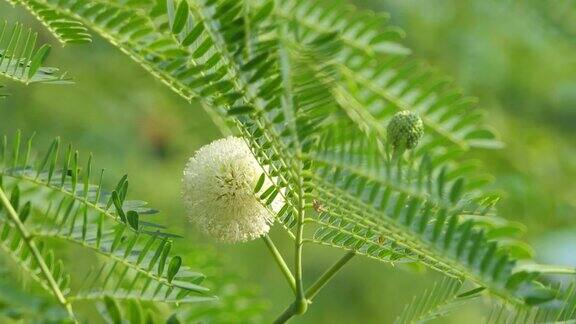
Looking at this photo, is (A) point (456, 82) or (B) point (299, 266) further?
(A) point (456, 82)

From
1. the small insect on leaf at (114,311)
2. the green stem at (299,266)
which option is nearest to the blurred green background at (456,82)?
→ the green stem at (299,266)

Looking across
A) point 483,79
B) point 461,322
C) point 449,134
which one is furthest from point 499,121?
point 449,134

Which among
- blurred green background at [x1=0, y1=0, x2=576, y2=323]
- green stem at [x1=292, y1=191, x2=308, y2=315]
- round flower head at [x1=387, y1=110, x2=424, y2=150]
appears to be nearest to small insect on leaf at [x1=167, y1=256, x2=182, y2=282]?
green stem at [x1=292, y1=191, x2=308, y2=315]

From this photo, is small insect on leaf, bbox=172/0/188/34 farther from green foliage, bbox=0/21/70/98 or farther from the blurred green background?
the blurred green background

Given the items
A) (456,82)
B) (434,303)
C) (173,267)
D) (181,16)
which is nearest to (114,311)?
(173,267)

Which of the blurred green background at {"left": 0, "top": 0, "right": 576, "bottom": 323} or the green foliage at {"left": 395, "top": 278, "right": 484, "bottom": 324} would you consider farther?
the blurred green background at {"left": 0, "top": 0, "right": 576, "bottom": 323}

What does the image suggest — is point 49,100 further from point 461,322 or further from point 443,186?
point 443,186

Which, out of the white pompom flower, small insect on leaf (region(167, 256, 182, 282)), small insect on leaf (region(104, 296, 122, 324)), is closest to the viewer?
small insect on leaf (region(104, 296, 122, 324))

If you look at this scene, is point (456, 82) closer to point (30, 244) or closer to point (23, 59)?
point (23, 59)
